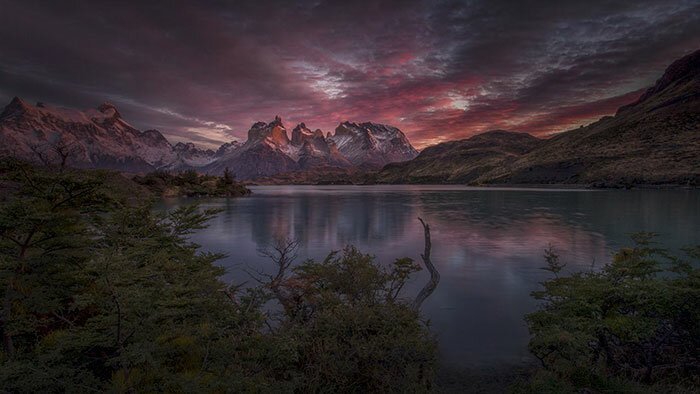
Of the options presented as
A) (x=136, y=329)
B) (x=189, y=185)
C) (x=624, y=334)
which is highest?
(x=189, y=185)

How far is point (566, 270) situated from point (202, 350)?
28036 mm

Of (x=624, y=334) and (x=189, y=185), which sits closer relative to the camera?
(x=624, y=334)

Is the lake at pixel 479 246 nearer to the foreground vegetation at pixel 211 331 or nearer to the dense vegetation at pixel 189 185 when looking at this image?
the foreground vegetation at pixel 211 331

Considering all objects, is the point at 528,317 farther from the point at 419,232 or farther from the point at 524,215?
the point at 524,215

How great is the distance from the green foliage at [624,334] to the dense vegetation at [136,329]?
14.2 feet

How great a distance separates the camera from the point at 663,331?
11.2 metres

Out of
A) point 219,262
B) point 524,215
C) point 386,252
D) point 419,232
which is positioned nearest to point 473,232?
point 419,232

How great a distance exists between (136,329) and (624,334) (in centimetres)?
1390

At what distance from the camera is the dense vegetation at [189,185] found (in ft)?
408

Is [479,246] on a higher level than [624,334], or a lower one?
lower

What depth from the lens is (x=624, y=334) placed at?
10.5m

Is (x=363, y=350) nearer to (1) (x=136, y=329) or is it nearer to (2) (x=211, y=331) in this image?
(2) (x=211, y=331)

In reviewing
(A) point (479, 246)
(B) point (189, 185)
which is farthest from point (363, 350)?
(B) point (189, 185)

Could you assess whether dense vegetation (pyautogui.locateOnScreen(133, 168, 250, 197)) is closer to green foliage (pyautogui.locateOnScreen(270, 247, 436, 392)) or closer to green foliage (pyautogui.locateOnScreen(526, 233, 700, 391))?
green foliage (pyautogui.locateOnScreen(270, 247, 436, 392))
